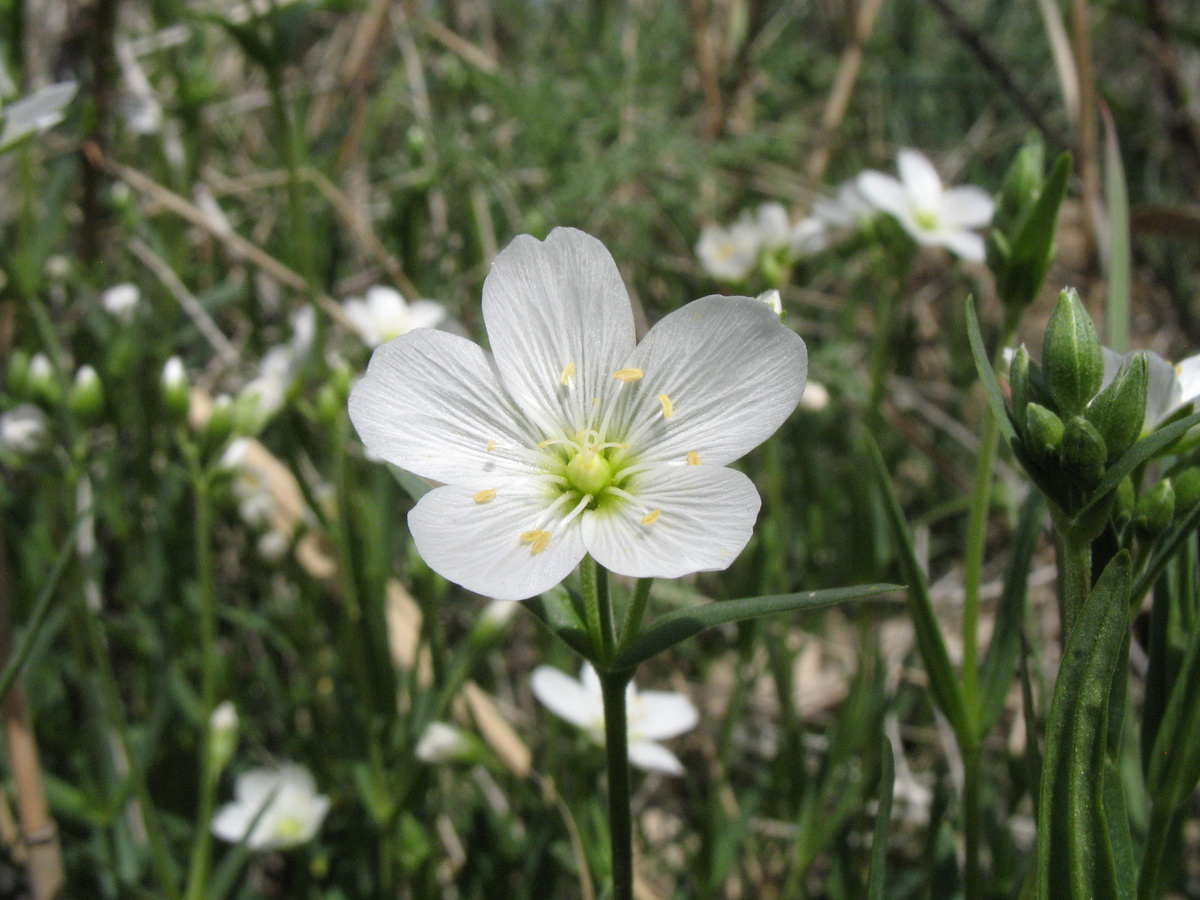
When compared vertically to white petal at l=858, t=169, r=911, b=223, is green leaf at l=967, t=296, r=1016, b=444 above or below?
below

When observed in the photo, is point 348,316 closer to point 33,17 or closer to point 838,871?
point 838,871

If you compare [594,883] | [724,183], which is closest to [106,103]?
[724,183]

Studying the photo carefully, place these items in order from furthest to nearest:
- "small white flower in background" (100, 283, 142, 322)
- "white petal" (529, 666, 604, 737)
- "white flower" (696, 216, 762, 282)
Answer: "white flower" (696, 216, 762, 282) → "small white flower in background" (100, 283, 142, 322) → "white petal" (529, 666, 604, 737)

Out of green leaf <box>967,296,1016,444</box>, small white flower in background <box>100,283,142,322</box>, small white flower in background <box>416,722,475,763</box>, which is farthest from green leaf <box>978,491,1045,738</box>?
small white flower in background <box>100,283,142,322</box>

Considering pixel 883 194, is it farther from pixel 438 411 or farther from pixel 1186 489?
pixel 438 411

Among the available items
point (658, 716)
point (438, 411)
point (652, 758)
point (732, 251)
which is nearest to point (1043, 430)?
point (438, 411)

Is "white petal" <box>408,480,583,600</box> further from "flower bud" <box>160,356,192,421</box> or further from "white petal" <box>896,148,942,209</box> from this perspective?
"white petal" <box>896,148,942,209</box>
